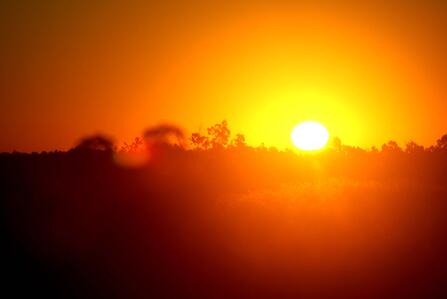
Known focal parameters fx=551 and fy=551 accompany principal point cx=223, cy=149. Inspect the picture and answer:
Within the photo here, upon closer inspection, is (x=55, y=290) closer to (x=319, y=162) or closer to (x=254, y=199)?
(x=254, y=199)

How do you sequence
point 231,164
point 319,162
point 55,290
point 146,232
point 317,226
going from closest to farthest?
point 55,290, point 317,226, point 146,232, point 231,164, point 319,162

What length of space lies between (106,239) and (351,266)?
815 cm

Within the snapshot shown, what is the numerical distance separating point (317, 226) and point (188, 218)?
5.29 meters

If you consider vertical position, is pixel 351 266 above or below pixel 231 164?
below

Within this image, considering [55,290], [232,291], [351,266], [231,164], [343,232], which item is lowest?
[55,290]

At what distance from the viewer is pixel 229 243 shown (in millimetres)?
17094

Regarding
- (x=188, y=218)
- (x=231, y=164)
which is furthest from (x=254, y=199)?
(x=231, y=164)

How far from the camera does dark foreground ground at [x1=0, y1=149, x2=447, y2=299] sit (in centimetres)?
1477

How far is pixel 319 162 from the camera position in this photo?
56062 millimetres

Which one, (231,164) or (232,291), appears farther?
(231,164)

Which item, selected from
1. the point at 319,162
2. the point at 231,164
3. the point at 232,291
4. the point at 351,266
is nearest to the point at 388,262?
the point at 351,266

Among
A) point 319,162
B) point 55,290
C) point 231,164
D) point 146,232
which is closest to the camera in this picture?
point 55,290

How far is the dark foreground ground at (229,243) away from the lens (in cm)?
1477

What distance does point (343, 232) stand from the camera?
17094 millimetres
